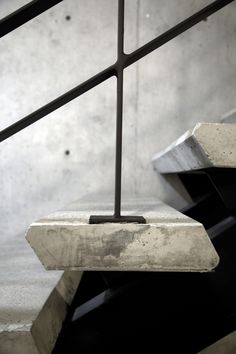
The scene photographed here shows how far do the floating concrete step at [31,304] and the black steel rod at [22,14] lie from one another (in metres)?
0.63

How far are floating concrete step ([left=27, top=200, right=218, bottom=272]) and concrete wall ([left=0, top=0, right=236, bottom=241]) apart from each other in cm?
A: 147

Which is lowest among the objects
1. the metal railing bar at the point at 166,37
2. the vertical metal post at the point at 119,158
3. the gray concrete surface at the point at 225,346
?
the gray concrete surface at the point at 225,346

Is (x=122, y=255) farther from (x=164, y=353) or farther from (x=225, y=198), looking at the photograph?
(x=164, y=353)

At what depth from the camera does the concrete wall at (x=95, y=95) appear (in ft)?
6.91

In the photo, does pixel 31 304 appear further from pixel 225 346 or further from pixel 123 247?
pixel 225 346

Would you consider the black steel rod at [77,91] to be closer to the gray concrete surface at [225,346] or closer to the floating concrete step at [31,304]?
the floating concrete step at [31,304]

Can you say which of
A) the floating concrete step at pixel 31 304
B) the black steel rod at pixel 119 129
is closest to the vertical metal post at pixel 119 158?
the black steel rod at pixel 119 129

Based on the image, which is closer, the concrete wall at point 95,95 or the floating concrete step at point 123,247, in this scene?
the floating concrete step at point 123,247

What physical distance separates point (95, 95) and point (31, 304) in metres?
1.48

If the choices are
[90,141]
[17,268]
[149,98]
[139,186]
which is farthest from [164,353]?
[149,98]

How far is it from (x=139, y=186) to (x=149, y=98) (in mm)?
546

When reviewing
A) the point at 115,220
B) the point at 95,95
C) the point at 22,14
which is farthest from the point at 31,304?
the point at 95,95

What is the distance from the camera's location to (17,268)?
1.29m

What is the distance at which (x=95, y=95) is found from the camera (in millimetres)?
2121
